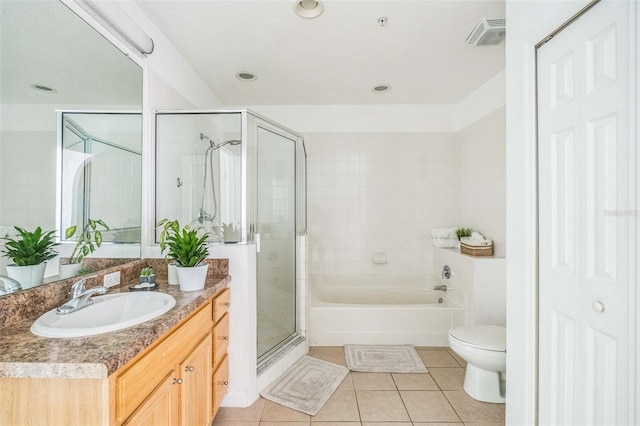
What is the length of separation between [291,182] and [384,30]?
130 centimetres

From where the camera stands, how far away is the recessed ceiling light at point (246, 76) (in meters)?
2.67

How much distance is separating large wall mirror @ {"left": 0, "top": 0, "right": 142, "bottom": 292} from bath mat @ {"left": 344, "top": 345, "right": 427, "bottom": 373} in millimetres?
1839

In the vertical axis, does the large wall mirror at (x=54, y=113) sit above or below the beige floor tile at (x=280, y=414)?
above

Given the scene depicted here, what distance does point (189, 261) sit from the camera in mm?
1604

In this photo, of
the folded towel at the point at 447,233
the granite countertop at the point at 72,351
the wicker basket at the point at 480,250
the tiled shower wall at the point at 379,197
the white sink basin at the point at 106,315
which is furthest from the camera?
the tiled shower wall at the point at 379,197

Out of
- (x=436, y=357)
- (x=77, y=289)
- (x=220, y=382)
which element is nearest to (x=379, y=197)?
(x=436, y=357)

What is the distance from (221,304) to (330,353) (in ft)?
4.26

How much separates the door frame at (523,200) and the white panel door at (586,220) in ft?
0.12

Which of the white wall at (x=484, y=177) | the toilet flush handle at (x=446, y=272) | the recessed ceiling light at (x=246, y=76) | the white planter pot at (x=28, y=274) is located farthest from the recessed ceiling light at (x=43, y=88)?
the toilet flush handle at (x=446, y=272)

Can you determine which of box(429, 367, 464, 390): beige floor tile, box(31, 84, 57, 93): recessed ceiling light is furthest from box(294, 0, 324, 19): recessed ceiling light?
box(429, 367, 464, 390): beige floor tile

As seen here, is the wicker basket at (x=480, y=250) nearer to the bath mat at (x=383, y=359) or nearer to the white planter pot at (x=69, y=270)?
the bath mat at (x=383, y=359)

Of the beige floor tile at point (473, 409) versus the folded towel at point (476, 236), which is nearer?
the beige floor tile at point (473, 409)

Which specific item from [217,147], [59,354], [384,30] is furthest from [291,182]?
[59,354]

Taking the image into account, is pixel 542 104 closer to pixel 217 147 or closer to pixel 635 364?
pixel 635 364
